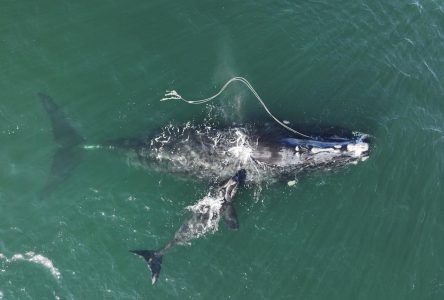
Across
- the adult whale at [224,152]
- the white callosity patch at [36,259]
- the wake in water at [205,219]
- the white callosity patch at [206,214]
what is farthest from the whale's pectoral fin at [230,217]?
the white callosity patch at [36,259]

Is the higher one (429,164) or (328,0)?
(328,0)

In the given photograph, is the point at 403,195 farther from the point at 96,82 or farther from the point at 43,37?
the point at 43,37

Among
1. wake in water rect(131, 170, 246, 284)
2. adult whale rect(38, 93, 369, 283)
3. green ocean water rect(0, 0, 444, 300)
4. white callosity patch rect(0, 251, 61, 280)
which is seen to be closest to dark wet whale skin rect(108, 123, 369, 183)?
adult whale rect(38, 93, 369, 283)

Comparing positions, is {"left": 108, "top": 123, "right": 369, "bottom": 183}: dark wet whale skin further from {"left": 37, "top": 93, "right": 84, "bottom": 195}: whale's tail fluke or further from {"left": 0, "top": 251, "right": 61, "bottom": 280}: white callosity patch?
{"left": 0, "top": 251, "right": 61, "bottom": 280}: white callosity patch

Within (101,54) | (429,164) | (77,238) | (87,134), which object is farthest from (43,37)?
(429,164)

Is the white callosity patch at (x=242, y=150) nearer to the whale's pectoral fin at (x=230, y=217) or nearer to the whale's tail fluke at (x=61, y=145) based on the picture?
the whale's pectoral fin at (x=230, y=217)

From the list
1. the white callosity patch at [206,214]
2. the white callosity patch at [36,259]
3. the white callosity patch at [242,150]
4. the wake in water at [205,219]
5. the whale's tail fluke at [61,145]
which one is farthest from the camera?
the white callosity patch at [242,150]

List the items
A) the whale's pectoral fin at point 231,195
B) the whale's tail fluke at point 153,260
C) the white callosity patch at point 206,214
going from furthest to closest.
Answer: the whale's pectoral fin at point 231,195 < the white callosity patch at point 206,214 < the whale's tail fluke at point 153,260
